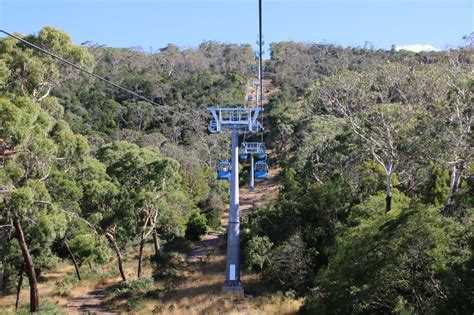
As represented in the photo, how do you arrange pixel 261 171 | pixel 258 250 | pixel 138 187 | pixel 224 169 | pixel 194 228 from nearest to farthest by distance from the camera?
pixel 261 171 < pixel 258 250 < pixel 224 169 < pixel 138 187 < pixel 194 228

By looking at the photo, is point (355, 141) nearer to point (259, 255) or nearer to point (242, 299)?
point (259, 255)

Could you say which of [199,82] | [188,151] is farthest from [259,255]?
[199,82]

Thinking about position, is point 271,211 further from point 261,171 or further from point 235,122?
point 235,122

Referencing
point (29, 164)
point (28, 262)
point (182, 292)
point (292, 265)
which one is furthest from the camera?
point (182, 292)

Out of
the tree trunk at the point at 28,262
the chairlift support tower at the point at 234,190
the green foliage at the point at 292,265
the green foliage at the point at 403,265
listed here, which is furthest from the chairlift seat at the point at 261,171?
the tree trunk at the point at 28,262

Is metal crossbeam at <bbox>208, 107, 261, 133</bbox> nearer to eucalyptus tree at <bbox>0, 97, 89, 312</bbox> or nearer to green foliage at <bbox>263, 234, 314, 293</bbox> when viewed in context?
green foliage at <bbox>263, 234, 314, 293</bbox>

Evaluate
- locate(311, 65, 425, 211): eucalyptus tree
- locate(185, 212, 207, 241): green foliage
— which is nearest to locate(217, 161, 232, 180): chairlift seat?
locate(311, 65, 425, 211): eucalyptus tree

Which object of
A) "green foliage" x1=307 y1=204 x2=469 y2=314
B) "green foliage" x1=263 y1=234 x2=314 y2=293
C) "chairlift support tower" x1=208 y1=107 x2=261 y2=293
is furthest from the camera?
"chairlift support tower" x1=208 y1=107 x2=261 y2=293

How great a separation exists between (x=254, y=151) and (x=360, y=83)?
684 cm

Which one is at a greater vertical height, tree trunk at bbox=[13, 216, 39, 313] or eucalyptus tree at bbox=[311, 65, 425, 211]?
eucalyptus tree at bbox=[311, 65, 425, 211]

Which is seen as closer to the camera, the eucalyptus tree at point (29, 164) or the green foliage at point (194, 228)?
the eucalyptus tree at point (29, 164)

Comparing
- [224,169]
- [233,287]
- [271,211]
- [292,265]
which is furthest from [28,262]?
[271,211]

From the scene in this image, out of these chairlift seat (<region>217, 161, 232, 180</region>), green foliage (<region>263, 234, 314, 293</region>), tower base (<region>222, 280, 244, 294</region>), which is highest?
chairlift seat (<region>217, 161, 232, 180</region>)

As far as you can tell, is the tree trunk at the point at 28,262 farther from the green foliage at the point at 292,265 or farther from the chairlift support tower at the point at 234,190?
the green foliage at the point at 292,265
